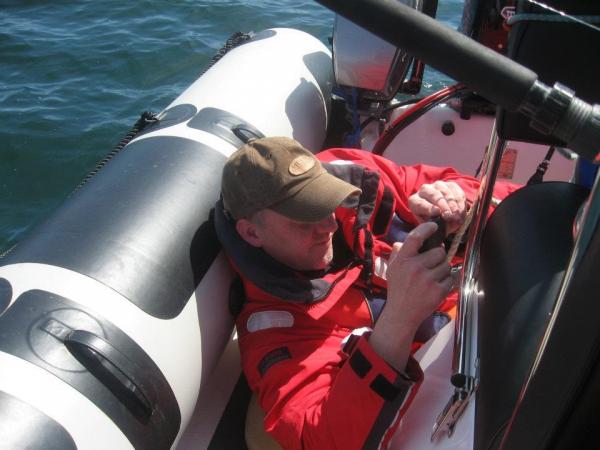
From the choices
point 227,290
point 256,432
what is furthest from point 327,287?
point 256,432

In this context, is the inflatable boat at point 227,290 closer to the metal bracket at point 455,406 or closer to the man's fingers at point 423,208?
the metal bracket at point 455,406

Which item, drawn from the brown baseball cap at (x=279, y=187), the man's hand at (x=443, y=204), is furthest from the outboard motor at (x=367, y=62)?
the brown baseball cap at (x=279, y=187)

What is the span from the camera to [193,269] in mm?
1396

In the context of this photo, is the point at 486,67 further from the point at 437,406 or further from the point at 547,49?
the point at 437,406

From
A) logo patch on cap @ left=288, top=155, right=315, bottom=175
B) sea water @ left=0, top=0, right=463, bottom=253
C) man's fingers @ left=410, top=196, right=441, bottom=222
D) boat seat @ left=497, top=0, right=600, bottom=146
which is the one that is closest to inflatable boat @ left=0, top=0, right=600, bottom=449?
boat seat @ left=497, top=0, right=600, bottom=146

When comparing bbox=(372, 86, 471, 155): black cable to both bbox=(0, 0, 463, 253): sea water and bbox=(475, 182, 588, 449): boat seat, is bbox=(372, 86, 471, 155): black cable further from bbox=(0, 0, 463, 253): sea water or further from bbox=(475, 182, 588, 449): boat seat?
bbox=(0, 0, 463, 253): sea water

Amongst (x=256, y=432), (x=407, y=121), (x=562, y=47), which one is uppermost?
(x=562, y=47)

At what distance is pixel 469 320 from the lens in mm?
1021

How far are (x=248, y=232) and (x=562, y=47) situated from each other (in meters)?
0.91

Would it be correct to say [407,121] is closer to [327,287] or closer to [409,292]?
[327,287]

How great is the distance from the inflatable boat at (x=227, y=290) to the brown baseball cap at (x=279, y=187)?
0.64 feet

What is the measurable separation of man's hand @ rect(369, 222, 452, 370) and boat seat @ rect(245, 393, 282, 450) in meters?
0.46

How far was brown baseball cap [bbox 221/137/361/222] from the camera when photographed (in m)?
1.32

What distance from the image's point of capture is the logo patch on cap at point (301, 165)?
1342 mm
